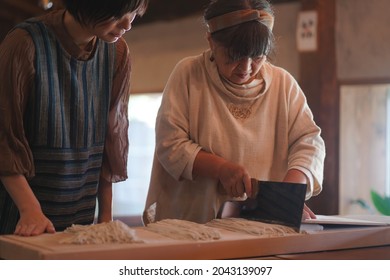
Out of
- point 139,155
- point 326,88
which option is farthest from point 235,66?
point 139,155

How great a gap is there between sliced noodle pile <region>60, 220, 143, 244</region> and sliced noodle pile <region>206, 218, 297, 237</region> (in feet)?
0.94

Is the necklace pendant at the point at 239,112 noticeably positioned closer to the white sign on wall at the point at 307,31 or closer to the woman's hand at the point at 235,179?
the woman's hand at the point at 235,179

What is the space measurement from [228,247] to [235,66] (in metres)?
0.50

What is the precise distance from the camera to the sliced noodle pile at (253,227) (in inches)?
52.6

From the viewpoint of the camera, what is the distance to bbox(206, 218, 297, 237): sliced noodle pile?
134 cm

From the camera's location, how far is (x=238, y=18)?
1.52 metres

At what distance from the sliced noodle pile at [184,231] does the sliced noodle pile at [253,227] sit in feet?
0.34

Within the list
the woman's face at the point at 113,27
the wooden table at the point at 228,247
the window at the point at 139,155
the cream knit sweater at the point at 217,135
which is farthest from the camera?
the window at the point at 139,155

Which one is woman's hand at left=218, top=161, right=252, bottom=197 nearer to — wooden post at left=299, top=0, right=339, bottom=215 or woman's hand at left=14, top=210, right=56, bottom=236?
woman's hand at left=14, top=210, right=56, bottom=236

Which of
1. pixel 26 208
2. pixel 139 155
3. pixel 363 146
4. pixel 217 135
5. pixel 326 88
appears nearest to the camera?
pixel 26 208

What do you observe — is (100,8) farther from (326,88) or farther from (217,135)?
(326,88)

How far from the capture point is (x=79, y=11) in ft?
4.34

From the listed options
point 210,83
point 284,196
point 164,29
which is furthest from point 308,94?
point 284,196

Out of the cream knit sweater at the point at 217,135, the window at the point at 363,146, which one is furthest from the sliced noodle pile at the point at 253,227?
the window at the point at 363,146
